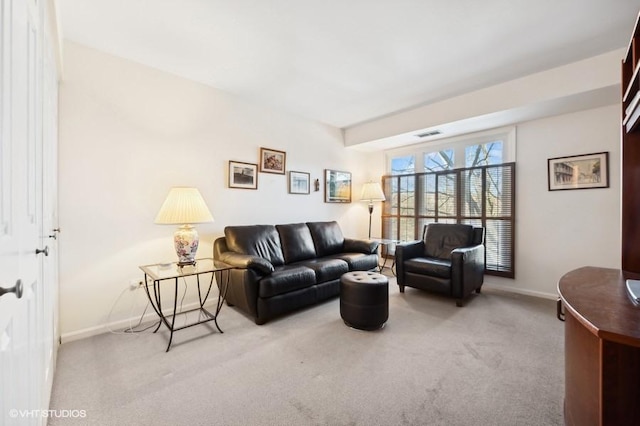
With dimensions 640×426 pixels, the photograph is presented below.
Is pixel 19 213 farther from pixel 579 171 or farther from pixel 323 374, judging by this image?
pixel 579 171

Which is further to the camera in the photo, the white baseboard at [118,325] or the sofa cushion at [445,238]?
the sofa cushion at [445,238]

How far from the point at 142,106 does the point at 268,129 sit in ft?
4.98

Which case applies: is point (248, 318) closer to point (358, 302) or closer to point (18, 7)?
point (358, 302)

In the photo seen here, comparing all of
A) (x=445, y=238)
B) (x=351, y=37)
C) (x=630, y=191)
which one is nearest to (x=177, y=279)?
(x=351, y=37)

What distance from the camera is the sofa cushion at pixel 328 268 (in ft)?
10.3

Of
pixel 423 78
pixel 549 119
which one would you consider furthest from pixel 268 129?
pixel 549 119

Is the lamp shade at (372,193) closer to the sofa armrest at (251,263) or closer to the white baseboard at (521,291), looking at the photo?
the white baseboard at (521,291)

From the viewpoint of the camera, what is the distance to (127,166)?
2688 mm

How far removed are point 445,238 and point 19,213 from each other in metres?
3.99

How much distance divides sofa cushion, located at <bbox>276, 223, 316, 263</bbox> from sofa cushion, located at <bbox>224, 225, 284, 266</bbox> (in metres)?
0.08

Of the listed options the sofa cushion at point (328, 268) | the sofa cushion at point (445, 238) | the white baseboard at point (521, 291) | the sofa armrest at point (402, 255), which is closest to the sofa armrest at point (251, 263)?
the sofa cushion at point (328, 268)

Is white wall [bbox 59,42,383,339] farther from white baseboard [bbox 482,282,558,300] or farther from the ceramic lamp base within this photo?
white baseboard [bbox 482,282,558,300]

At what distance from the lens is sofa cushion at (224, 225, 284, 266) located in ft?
10.2

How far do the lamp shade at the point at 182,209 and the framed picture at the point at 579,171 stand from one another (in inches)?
158
